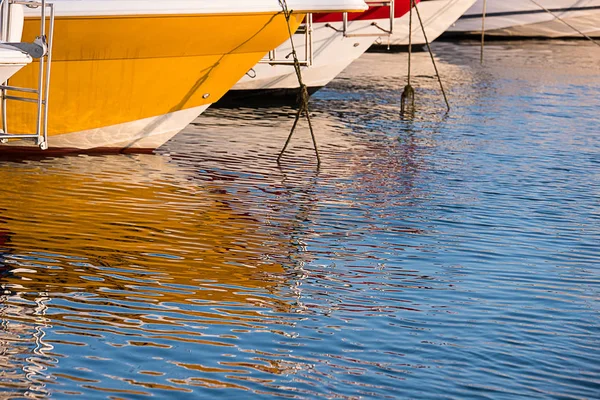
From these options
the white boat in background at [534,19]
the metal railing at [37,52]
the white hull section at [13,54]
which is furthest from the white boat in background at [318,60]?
the white boat in background at [534,19]

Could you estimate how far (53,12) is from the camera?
10672mm

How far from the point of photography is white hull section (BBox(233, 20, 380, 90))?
18531 millimetres

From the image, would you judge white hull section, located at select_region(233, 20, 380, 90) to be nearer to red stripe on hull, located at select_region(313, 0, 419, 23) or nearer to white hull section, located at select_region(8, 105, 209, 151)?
red stripe on hull, located at select_region(313, 0, 419, 23)

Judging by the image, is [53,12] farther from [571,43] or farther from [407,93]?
[571,43]

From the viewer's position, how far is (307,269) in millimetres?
8375

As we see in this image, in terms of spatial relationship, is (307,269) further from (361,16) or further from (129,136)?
(361,16)

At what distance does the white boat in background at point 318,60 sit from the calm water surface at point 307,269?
3330mm

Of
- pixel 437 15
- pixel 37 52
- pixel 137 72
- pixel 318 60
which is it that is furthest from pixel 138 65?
pixel 437 15

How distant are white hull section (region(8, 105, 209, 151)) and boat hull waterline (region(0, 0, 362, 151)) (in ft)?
0.04

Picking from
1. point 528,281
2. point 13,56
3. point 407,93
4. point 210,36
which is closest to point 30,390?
point 528,281

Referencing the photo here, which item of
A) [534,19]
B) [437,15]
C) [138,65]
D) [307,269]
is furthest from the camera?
[534,19]

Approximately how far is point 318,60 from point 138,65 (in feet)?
21.5

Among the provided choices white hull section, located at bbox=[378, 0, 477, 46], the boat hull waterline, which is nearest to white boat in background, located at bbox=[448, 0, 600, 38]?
white hull section, located at bbox=[378, 0, 477, 46]

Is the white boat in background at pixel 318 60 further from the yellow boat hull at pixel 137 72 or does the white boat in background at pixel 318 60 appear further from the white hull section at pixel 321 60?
the yellow boat hull at pixel 137 72
